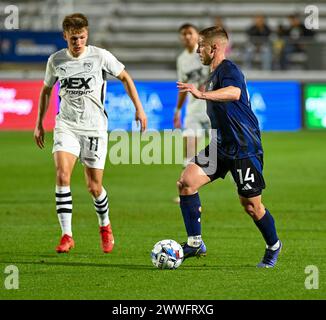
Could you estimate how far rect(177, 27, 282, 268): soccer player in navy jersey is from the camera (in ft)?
29.7

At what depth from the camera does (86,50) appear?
10352 millimetres

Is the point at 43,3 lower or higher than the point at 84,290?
higher

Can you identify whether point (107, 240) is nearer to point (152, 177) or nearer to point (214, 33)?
point (214, 33)

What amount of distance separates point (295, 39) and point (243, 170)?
19380mm

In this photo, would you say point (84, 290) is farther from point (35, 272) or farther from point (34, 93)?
point (34, 93)

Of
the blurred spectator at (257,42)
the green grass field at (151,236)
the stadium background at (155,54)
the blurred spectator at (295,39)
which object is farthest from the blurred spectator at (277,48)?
the green grass field at (151,236)

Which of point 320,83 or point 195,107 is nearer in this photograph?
point 195,107

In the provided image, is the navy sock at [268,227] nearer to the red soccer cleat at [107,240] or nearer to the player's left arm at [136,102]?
the player's left arm at [136,102]

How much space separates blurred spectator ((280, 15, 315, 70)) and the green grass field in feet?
23.8

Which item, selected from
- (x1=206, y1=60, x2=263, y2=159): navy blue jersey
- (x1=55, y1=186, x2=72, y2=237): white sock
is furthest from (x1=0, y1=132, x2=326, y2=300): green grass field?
(x1=206, y1=60, x2=263, y2=159): navy blue jersey

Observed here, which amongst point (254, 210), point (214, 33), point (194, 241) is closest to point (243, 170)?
point (254, 210)

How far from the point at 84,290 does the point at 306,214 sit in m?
5.92
